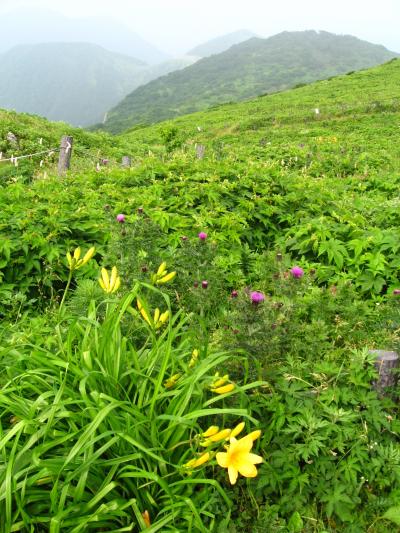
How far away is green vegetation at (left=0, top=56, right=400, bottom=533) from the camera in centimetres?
203

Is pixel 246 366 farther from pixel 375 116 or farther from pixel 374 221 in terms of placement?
pixel 375 116

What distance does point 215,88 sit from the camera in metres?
122

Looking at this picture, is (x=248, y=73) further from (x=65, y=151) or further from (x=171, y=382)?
(x=171, y=382)

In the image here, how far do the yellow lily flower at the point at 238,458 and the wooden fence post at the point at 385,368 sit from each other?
1.27 m

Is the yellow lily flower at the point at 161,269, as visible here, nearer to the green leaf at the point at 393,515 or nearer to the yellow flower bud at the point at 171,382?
the yellow flower bud at the point at 171,382

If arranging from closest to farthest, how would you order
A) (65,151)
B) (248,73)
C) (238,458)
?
(238,458), (65,151), (248,73)

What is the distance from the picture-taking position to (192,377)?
2273mm

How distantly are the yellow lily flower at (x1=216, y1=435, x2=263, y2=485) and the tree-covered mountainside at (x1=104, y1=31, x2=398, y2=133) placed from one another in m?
89.9

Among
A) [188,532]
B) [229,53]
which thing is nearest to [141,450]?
[188,532]

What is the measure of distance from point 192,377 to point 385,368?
1287 mm

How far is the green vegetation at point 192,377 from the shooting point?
203 cm

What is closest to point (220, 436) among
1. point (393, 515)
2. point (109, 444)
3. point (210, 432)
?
point (210, 432)

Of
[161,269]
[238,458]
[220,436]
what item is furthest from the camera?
[161,269]

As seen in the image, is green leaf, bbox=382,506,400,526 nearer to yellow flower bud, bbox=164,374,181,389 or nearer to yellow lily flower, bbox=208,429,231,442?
yellow lily flower, bbox=208,429,231,442
